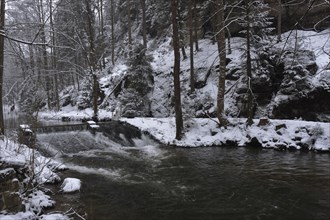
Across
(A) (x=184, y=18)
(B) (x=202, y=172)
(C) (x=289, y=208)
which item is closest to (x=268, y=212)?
(C) (x=289, y=208)

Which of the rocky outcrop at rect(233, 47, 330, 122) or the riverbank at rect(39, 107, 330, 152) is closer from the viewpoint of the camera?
the riverbank at rect(39, 107, 330, 152)

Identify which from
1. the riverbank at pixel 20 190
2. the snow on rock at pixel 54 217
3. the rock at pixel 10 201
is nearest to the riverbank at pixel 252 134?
the riverbank at pixel 20 190

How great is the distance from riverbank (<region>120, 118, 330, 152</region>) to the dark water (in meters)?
0.71

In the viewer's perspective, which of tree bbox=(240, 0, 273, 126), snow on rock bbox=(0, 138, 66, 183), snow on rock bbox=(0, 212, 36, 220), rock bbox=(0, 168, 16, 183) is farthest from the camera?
tree bbox=(240, 0, 273, 126)

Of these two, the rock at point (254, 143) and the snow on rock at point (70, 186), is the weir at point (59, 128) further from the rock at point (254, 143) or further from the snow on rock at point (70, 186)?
the rock at point (254, 143)

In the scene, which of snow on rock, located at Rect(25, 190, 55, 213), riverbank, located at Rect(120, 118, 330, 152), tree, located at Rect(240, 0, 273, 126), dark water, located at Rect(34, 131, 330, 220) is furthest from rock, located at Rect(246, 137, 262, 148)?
snow on rock, located at Rect(25, 190, 55, 213)

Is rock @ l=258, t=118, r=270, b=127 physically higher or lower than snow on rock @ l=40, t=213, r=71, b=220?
higher

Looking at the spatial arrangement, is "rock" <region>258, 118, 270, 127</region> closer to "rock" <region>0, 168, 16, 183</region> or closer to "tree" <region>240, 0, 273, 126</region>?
"tree" <region>240, 0, 273, 126</region>

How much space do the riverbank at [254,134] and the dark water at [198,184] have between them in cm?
71

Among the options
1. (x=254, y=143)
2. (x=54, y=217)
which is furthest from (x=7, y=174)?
(x=254, y=143)

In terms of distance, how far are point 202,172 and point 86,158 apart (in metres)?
5.07

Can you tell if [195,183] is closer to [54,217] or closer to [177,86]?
[54,217]

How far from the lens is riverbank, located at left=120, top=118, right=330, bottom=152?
41.2ft

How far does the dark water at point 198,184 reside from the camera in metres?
6.62
